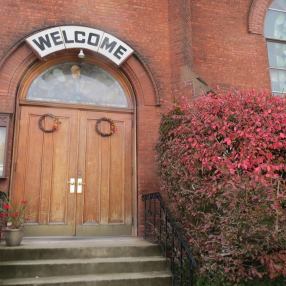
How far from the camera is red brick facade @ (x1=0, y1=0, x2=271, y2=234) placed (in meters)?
6.54

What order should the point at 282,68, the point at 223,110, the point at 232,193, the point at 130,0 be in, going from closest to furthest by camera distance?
1. the point at 232,193
2. the point at 223,110
3. the point at 130,0
4. the point at 282,68

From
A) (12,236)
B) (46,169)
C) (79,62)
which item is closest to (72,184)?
(46,169)

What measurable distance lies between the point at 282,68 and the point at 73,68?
513cm

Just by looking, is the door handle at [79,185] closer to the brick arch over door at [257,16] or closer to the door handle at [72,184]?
the door handle at [72,184]

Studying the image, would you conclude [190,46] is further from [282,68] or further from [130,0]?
[282,68]

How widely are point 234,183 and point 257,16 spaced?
5.85 m

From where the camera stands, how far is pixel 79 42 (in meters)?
6.75

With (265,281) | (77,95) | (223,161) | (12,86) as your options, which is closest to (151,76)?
(77,95)

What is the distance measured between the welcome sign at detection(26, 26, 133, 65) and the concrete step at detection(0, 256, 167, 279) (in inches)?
150

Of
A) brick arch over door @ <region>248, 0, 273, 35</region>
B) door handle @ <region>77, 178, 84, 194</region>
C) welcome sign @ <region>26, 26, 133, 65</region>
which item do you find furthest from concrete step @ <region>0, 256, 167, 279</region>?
brick arch over door @ <region>248, 0, 273, 35</region>

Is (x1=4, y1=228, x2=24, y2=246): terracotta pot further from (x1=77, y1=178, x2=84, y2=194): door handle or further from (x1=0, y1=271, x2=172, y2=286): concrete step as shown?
(x1=77, y1=178, x2=84, y2=194): door handle

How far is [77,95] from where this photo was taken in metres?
6.93

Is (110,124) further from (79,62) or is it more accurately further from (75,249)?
(75,249)

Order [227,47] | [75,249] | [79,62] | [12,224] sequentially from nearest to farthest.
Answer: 1. [75,249]
2. [12,224]
3. [79,62]
4. [227,47]
